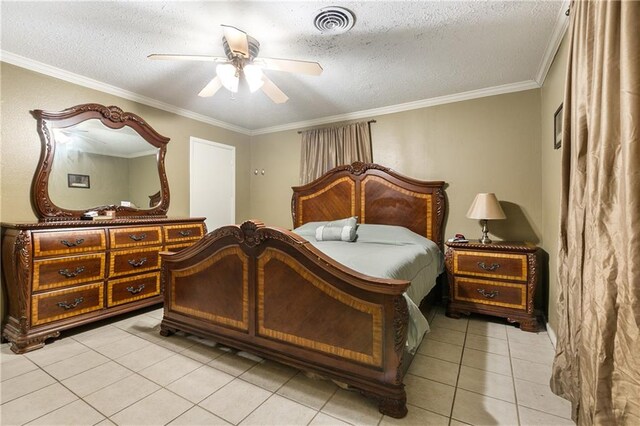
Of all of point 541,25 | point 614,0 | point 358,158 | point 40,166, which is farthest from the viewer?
point 358,158

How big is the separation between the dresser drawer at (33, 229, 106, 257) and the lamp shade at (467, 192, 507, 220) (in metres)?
3.66

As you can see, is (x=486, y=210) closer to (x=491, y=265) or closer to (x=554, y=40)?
(x=491, y=265)

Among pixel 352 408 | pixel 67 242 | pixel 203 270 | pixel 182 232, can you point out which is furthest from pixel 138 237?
pixel 352 408

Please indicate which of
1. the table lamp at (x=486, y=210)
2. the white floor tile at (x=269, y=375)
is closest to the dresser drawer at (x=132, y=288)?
the white floor tile at (x=269, y=375)

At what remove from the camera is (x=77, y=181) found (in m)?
3.06

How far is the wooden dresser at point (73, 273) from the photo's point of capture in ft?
7.61

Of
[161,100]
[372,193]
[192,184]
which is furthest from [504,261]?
[161,100]

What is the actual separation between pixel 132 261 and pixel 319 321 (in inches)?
88.5

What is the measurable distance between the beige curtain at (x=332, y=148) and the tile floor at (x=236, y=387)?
2487 millimetres

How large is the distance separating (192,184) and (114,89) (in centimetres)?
142

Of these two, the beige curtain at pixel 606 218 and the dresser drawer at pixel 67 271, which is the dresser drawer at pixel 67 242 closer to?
the dresser drawer at pixel 67 271

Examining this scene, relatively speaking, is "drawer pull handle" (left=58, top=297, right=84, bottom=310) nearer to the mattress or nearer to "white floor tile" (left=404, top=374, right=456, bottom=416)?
the mattress

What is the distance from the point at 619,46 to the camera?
106 centimetres

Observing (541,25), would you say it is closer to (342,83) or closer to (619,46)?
(619,46)
